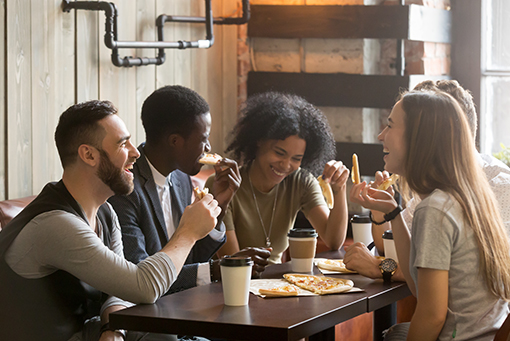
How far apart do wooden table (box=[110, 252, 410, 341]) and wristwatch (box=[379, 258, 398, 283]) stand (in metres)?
0.11

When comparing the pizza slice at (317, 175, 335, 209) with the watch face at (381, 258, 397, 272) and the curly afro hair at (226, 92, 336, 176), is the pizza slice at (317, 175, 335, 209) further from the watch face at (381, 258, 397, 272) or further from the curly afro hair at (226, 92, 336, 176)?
the watch face at (381, 258, 397, 272)

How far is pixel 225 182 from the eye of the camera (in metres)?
2.70

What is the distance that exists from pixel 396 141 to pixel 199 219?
0.65 meters

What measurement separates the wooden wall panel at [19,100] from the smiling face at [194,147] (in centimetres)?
66

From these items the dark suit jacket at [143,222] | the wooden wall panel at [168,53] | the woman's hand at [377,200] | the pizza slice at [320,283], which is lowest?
the pizza slice at [320,283]

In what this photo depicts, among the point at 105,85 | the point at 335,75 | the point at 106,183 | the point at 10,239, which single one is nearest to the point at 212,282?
the point at 106,183

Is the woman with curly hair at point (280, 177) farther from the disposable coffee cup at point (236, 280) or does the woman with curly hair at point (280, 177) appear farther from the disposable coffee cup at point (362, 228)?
the disposable coffee cup at point (236, 280)

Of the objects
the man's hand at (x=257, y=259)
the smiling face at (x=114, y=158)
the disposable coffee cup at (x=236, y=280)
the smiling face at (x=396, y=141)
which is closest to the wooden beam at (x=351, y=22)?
the smiling face at (x=396, y=141)

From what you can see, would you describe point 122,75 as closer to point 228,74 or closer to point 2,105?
point 2,105

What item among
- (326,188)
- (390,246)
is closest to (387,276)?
(390,246)

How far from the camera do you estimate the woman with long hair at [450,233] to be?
1684 mm

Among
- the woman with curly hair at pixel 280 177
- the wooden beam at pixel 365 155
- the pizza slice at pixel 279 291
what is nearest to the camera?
the pizza slice at pixel 279 291

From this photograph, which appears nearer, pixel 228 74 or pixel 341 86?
pixel 341 86

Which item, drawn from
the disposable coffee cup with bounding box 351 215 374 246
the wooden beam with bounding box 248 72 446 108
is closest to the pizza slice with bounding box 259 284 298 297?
the disposable coffee cup with bounding box 351 215 374 246
